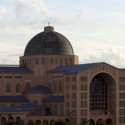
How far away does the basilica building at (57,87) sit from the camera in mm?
173750

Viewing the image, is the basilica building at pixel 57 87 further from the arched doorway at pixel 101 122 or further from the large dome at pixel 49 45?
the arched doorway at pixel 101 122

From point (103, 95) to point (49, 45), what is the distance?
67.1 ft

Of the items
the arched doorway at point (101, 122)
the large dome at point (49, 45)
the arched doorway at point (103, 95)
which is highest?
the large dome at point (49, 45)

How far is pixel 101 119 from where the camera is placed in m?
178

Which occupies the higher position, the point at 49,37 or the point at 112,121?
the point at 49,37

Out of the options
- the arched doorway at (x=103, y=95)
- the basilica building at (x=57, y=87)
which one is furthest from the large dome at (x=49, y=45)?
the arched doorway at (x=103, y=95)

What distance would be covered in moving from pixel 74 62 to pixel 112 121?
21691 millimetres

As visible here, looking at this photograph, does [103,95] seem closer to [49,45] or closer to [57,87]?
[57,87]

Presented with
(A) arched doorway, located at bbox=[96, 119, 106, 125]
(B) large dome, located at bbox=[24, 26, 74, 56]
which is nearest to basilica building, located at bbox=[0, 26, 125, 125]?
(B) large dome, located at bbox=[24, 26, 74, 56]

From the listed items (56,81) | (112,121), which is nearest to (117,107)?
(112,121)

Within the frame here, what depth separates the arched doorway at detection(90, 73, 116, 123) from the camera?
7096 inches

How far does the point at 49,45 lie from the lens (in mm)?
192375

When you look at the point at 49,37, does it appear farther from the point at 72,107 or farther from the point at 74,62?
the point at 72,107

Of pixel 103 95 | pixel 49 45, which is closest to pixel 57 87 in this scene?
pixel 103 95
